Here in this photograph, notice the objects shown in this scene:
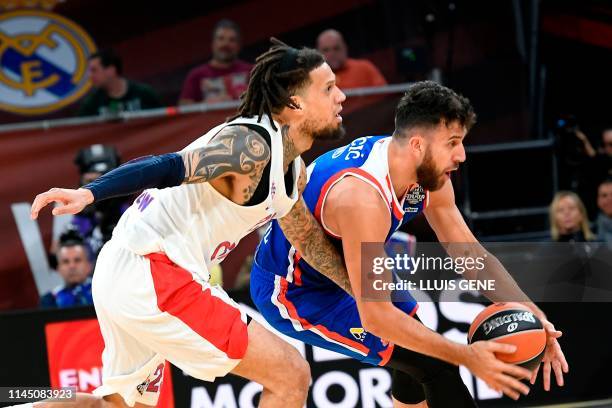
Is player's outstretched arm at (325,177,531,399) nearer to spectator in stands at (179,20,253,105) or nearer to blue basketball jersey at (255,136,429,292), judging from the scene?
blue basketball jersey at (255,136,429,292)

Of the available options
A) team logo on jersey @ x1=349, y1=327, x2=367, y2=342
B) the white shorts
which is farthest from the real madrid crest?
the white shorts

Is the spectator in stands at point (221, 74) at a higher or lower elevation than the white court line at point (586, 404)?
higher

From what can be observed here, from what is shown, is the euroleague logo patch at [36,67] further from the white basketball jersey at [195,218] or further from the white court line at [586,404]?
the white basketball jersey at [195,218]

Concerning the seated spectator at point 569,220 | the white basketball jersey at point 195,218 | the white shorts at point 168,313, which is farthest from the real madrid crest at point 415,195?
the seated spectator at point 569,220

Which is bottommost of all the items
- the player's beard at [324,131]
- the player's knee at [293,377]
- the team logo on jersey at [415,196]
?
the player's knee at [293,377]

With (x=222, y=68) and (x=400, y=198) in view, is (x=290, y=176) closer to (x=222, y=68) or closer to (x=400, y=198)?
(x=400, y=198)

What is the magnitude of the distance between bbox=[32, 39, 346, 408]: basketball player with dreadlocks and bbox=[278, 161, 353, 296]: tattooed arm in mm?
258

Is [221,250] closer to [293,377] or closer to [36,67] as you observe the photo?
[293,377]

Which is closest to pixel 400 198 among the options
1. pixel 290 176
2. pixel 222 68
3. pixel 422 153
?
pixel 422 153

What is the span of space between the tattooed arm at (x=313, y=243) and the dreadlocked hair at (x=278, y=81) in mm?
401

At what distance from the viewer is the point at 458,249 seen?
5.00 metres

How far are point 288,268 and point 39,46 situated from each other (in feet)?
16.9

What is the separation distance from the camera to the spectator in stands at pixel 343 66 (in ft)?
26.0

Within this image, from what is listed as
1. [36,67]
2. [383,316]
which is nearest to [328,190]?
[383,316]
